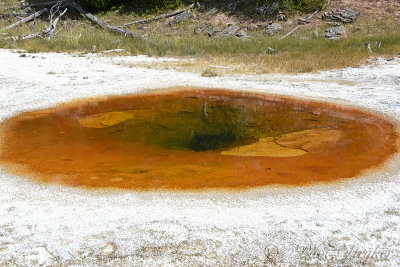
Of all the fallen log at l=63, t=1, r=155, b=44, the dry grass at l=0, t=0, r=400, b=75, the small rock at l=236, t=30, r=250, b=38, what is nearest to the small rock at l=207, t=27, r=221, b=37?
the dry grass at l=0, t=0, r=400, b=75

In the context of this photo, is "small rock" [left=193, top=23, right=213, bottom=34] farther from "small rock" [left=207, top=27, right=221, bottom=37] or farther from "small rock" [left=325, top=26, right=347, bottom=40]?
"small rock" [left=325, top=26, right=347, bottom=40]

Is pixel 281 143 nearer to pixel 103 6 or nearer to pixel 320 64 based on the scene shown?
pixel 320 64

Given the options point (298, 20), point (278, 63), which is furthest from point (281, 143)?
point (298, 20)

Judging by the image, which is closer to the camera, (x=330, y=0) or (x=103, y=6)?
(x=330, y=0)

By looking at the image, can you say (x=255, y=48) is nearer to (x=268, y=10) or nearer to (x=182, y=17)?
(x=268, y=10)

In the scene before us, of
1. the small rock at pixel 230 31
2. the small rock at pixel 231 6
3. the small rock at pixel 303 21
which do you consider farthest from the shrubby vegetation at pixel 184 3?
the small rock at pixel 230 31

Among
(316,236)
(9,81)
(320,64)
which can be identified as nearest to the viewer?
(316,236)

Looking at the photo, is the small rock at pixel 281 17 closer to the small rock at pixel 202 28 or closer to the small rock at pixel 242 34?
A: the small rock at pixel 242 34
